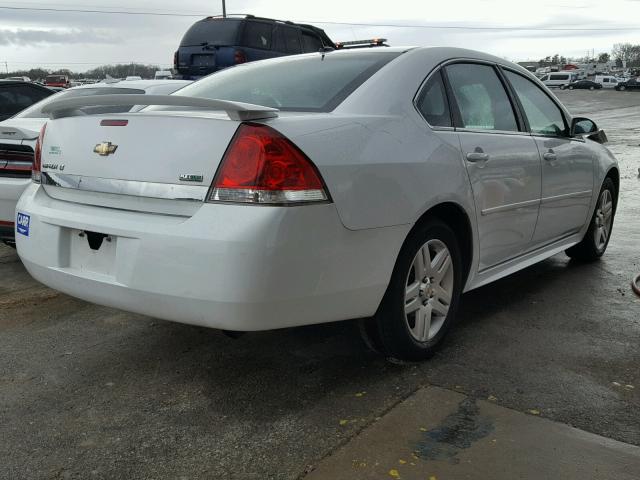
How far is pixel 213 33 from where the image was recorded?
14000 mm

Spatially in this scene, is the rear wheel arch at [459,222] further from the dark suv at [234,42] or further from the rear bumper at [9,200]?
the dark suv at [234,42]

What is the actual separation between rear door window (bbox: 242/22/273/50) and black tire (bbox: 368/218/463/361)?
11176 mm

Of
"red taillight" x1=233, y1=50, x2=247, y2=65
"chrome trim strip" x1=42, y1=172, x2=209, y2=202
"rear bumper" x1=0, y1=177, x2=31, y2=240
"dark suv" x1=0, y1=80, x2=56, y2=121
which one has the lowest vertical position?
"rear bumper" x1=0, y1=177, x2=31, y2=240

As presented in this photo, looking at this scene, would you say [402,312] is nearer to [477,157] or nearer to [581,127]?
[477,157]

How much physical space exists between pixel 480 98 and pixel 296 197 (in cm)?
183

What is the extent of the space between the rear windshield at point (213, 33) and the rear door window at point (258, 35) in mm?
211

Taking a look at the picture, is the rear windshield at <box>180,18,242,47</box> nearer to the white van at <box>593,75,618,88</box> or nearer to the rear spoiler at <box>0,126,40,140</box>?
the rear spoiler at <box>0,126,40,140</box>

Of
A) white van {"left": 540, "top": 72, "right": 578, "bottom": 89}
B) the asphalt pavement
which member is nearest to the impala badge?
the asphalt pavement

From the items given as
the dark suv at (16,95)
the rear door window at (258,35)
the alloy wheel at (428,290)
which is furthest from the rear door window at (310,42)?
the alloy wheel at (428,290)

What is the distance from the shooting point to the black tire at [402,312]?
319 centimetres

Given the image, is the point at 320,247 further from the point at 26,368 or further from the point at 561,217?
the point at 561,217

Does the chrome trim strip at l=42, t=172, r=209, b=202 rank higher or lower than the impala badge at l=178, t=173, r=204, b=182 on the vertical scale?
lower

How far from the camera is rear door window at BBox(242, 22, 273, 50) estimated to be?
1370 cm

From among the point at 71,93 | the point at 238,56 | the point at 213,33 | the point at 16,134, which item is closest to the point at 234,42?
the point at 238,56
